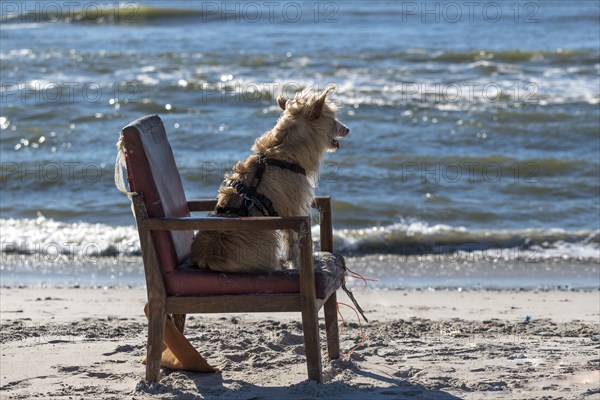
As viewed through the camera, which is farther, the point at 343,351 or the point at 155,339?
the point at 343,351

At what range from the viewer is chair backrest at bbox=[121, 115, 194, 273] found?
4.34 m

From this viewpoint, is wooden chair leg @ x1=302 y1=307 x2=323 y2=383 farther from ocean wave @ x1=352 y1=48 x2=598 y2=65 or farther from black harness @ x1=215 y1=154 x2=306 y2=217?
ocean wave @ x1=352 y1=48 x2=598 y2=65

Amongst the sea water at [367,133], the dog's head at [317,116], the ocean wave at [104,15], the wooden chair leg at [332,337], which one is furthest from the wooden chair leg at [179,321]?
the ocean wave at [104,15]

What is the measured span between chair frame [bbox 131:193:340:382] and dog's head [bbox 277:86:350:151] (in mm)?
619

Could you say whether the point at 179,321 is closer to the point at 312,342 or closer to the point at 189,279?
the point at 189,279

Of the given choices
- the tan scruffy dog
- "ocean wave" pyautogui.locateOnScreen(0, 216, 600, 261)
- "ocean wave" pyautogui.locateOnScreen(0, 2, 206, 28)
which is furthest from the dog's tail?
"ocean wave" pyautogui.locateOnScreen(0, 2, 206, 28)

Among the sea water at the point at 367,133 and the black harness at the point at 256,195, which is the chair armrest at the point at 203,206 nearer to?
the black harness at the point at 256,195

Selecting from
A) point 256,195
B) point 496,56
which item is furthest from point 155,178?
point 496,56

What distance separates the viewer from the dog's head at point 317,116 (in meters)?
4.66

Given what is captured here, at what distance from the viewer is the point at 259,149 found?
15.4 ft

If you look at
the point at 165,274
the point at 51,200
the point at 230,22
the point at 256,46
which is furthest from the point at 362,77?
the point at 165,274

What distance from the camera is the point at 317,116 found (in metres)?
4.68

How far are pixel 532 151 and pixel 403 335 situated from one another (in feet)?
23.7

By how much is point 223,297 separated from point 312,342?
0.46 meters
